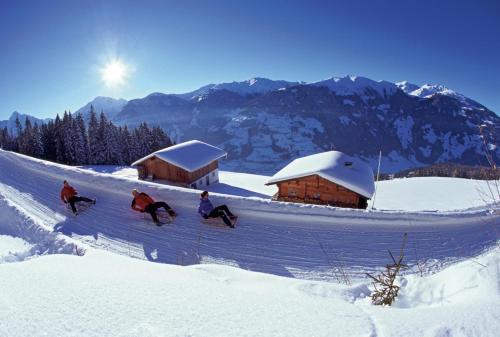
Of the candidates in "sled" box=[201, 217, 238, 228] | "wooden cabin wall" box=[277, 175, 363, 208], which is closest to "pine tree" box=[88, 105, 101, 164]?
"wooden cabin wall" box=[277, 175, 363, 208]

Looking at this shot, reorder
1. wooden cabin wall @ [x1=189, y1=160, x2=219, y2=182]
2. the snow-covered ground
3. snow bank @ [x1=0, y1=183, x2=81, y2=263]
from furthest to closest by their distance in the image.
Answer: wooden cabin wall @ [x1=189, y1=160, x2=219, y2=182] < the snow-covered ground < snow bank @ [x1=0, y1=183, x2=81, y2=263]

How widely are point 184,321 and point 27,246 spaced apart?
8.49 m

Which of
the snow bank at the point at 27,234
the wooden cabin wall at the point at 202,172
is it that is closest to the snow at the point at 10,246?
the snow bank at the point at 27,234

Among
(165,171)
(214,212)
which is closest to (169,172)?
(165,171)

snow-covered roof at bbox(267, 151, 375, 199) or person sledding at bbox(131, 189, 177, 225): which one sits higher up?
snow-covered roof at bbox(267, 151, 375, 199)

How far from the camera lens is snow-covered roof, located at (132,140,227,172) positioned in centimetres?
3049

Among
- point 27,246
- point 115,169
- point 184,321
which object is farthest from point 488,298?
point 115,169

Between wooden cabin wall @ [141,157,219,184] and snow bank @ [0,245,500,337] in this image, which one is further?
wooden cabin wall @ [141,157,219,184]

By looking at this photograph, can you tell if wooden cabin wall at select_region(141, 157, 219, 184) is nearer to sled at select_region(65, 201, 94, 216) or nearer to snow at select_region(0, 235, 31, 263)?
sled at select_region(65, 201, 94, 216)

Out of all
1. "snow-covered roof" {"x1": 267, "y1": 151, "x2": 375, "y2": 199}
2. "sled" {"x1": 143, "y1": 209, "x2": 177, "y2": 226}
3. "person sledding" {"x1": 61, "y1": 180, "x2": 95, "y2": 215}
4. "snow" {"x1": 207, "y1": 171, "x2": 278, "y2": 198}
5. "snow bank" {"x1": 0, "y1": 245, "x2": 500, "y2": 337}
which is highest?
"snow-covered roof" {"x1": 267, "y1": 151, "x2": 375, "y2": 199}

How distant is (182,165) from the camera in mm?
30062

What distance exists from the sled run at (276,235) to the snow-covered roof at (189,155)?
1895cm

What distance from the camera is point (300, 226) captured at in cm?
963

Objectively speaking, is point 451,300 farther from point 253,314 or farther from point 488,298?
point 253,314
